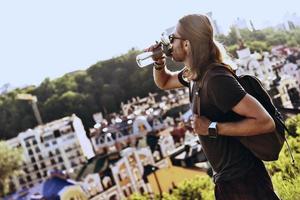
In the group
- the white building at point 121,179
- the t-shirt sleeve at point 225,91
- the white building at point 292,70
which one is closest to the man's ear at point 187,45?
the t-shirt sleeve at point 225,91

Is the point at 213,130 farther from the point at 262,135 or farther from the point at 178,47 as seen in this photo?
the point at 178,47

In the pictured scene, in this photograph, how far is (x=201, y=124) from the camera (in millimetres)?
1079

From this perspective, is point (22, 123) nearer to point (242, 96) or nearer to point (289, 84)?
point (289, 84)

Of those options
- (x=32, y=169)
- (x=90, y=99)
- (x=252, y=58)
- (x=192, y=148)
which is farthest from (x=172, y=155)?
(x=90, y=99)

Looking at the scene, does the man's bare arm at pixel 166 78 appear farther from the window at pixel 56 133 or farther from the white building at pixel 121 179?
the window at pixel 56 133

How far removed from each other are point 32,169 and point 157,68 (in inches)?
843

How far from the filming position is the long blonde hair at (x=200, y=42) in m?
1.09

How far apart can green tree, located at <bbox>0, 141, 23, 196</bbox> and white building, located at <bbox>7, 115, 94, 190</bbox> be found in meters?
0.33

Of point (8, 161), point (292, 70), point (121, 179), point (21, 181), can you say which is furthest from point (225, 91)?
point (21, 181)

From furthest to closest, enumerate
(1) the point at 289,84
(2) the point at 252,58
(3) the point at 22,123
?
(3) the point at 22,123 < (2) the point at 252,58 < (1) the point at 289,84

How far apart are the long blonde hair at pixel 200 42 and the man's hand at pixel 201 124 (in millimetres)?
91

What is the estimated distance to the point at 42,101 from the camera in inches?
1062

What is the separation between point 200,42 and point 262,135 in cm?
24

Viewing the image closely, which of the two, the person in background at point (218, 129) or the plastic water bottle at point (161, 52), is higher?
the plastic water bottle at point (161, 52)
